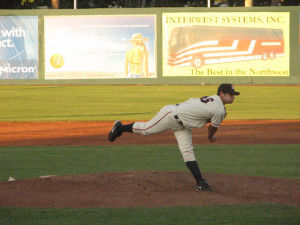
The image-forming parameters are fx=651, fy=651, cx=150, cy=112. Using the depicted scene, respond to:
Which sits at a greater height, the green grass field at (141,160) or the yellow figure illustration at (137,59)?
the yellow figure illustration at (137,59)

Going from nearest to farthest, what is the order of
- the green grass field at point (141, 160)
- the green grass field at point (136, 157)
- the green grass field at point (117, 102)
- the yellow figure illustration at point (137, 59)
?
the green grass field at point (136, 157) < the green grass field at point (141, 160) < the green grass field at point (117, 102) < the yellow figure illustration at point (137, 59)

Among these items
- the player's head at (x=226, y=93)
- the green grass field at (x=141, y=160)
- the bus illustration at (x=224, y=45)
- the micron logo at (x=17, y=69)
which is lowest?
the green grass field at (x=141, y=160)

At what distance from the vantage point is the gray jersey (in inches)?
313

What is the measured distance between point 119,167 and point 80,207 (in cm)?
357

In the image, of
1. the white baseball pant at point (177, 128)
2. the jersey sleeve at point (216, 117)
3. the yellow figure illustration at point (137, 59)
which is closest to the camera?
the jersey sleeve at point (216, 117)

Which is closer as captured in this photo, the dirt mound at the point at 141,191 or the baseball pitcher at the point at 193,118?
the dirt mound at the point at 141,191

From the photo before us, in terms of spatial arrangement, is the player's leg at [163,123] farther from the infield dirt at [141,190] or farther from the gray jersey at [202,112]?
the infield dirt at [141,190]

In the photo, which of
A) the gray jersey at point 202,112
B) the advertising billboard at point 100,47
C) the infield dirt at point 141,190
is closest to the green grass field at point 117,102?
the advertising billboard at point 100,47

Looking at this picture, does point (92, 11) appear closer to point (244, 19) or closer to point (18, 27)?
point (18, 27)

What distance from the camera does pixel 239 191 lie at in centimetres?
849

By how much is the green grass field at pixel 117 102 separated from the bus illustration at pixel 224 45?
7.21ft

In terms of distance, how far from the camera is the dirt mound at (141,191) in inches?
308

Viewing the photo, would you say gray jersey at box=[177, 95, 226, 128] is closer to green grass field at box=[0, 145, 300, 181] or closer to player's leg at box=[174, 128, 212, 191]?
player's leg at box=[174, 128, 212, 191]

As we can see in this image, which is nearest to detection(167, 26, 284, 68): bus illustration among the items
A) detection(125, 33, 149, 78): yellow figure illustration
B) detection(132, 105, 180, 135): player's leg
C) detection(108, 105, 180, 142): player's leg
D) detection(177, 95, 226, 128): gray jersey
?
detection(125, 33, 149, 78): yellow figure illustration
